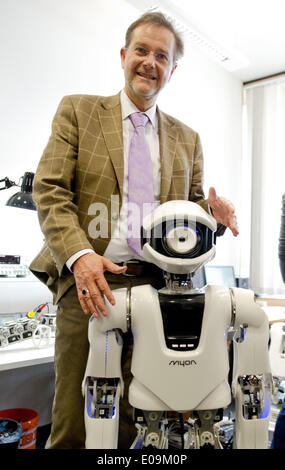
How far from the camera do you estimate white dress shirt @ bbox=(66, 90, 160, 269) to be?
1.08m

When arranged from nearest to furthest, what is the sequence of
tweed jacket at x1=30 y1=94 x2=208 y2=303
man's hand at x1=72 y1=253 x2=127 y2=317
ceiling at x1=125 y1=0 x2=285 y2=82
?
1. man's hand at x1=72 y1=253 x2=127 y2=317
2. tweed jacket at x1=30 y1=94 x2=208 y2=303
3. ceiling at x1=125 y1=0 x2=285 y2=82

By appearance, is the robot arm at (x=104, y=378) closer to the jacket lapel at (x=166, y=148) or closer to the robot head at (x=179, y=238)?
the robot head at (x=179, y=238)

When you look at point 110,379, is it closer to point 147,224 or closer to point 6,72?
point 147,224

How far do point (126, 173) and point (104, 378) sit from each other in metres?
0.57

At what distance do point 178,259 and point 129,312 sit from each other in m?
0.17

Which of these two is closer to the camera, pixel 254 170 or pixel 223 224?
pixel 223 224

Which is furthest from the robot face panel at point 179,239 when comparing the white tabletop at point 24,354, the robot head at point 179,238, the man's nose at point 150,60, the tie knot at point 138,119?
the white tabletop at point 24,354

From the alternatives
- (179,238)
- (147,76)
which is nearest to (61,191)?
(179,238)

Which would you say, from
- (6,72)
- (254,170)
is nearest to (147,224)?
(6,72)

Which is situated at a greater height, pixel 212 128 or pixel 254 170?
pixel 212 128

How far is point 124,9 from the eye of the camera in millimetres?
2939

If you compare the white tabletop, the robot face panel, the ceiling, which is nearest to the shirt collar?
the robot face panel

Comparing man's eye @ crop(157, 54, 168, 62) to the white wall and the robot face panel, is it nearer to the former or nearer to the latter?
the robot face panel

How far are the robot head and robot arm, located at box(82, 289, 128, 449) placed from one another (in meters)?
0.13
